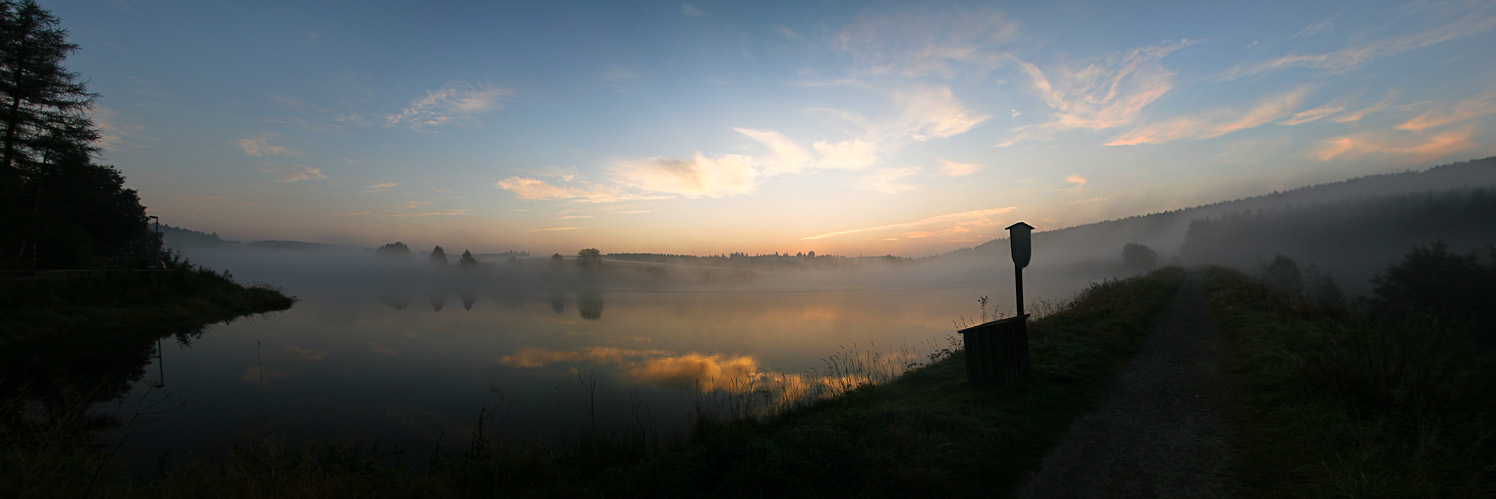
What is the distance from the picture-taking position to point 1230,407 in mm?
5668

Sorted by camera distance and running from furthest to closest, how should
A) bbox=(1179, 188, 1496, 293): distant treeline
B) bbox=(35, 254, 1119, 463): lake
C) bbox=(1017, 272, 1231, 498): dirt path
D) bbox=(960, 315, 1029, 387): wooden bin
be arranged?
1. bbox=(1179, 188, 1496, 293): distant treeline
2. bbox=(35, 254, 1119, 463): lake
3. bbox=(960, 315, 1029, 387): wooden bin
4. bbox=(1017, 272, 1231, 498): dirt path

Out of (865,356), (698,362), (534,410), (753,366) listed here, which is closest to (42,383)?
(534,410)

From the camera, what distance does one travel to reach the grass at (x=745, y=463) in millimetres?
3963

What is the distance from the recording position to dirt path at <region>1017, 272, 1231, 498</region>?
395 centimetres

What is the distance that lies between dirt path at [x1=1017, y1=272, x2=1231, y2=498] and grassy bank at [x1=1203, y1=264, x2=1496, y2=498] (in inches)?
9.8

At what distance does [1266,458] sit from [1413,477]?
2.97ft

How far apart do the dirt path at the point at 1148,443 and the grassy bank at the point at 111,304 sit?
24138 millimetres

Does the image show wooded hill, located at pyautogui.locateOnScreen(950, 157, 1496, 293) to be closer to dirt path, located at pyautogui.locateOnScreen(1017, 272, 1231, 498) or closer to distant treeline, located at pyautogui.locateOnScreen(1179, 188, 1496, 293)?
distant treeline, located at pyautogui.locateOnScreen(1179, 188, 1496, 293)

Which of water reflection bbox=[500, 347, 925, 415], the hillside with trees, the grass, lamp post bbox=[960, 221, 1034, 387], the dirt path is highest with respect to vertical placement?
the hillside with trees

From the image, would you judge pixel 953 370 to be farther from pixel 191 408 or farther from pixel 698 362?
pixel 191 408

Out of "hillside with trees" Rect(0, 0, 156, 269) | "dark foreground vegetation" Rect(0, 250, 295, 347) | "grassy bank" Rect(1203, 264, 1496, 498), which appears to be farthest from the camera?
"hillside with trees" Rect(0, 0, 156, 269)

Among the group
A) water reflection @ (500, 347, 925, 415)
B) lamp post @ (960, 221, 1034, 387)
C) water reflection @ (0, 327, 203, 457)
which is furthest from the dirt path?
water reflection @ (0, 327, 203, 457)

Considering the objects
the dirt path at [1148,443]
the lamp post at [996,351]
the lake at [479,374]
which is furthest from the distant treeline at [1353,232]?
the lamp post at [996,351]

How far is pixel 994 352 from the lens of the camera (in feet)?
21.7
